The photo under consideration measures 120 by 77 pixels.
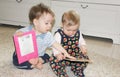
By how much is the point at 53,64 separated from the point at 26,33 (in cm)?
28

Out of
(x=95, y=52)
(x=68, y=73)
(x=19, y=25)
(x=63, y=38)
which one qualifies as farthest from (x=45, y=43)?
(x=19, y=25)

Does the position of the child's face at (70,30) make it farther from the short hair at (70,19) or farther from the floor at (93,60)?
the floor at (93,60)

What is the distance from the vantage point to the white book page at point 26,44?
1364 mm

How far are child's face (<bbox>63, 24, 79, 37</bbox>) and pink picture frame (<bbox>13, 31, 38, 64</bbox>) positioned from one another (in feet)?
0.72

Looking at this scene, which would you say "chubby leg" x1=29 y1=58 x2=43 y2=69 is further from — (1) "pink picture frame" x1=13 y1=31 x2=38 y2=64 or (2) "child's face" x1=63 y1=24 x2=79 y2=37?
(2) "child's face" x1=63 y1=24 x2=79 y2=37

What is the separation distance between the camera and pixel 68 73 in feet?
4.67

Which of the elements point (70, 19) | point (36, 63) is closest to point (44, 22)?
point (70, 19)

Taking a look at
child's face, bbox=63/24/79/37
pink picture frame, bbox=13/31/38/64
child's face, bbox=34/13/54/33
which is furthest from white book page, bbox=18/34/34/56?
child's face, bbox=63/24/79/37

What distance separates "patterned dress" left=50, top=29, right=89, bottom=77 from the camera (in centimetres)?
135

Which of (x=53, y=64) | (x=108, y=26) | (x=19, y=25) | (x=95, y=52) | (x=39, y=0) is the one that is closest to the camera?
A: (x=53, y=64)

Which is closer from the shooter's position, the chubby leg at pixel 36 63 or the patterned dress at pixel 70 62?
the patterned dress at pixel 70 62

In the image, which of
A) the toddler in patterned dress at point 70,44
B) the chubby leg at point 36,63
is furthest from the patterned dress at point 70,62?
the chubby leg at point 36,63

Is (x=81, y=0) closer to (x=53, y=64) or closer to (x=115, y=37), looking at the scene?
Result: (x=115, y=37)

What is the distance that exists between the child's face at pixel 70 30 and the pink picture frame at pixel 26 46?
0.22 m
